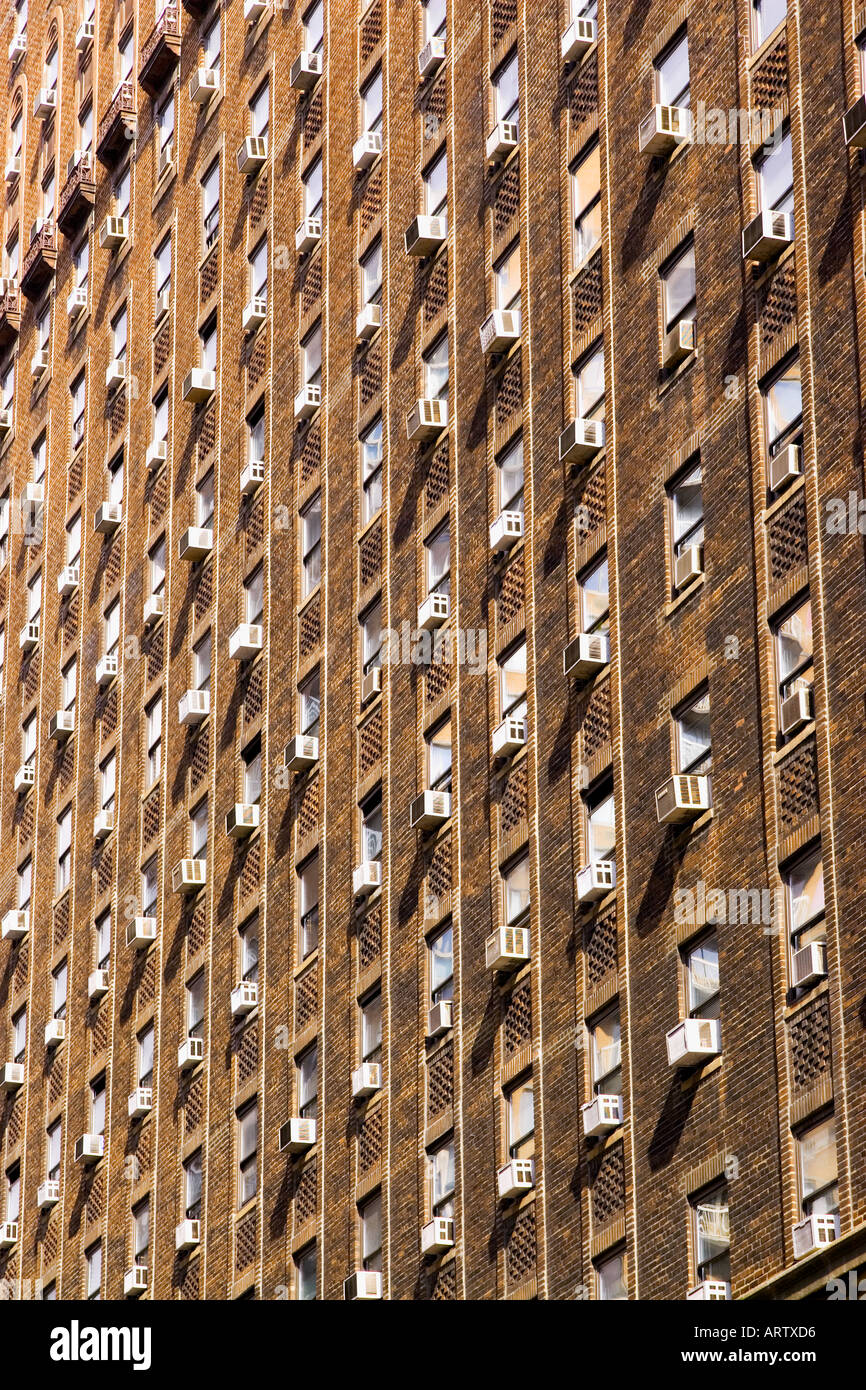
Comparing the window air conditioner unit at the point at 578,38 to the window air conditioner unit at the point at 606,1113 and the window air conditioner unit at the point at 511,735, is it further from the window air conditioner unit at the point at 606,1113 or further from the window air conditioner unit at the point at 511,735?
the window air conditioner unit at the point at 606,1113

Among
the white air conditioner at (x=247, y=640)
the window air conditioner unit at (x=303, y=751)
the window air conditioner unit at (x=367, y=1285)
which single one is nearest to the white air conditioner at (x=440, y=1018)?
the window air conditioner unit at (x=367, y=1285)

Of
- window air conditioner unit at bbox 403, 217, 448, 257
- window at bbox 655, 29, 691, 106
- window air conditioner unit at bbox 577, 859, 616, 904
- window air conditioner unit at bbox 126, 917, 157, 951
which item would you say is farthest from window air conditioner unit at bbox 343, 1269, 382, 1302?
window at bbox 655, 29, 691, 106

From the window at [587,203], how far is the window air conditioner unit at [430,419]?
505 centimetres

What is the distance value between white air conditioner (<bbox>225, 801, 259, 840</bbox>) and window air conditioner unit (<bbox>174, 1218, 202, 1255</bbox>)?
7.35 metres

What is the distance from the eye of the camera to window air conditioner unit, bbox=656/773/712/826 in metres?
40.3

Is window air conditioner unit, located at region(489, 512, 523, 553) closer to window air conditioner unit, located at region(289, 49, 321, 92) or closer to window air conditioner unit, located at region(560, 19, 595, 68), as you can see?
window air conditioner unit, located at region(560, 19, 595, 68)

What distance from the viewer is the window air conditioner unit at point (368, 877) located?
2010 inches

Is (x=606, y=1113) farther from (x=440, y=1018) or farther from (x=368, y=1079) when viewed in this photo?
(x=368, y=1079)

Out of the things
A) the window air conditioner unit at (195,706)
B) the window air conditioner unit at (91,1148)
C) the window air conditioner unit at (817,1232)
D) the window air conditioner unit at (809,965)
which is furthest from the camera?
the window air conditioner unit at (91,1148)

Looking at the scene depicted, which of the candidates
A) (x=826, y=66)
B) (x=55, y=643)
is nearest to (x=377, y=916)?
(x=826, y=66)

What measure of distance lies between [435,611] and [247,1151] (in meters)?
11.4

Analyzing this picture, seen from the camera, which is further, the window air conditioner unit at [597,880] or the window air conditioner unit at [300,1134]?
the window air conditioner unit at [300,1134]

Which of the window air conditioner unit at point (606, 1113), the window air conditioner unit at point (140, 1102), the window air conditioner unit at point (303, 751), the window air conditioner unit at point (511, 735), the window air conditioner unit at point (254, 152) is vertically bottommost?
the window air conditioner unit at point (606, 1113)
